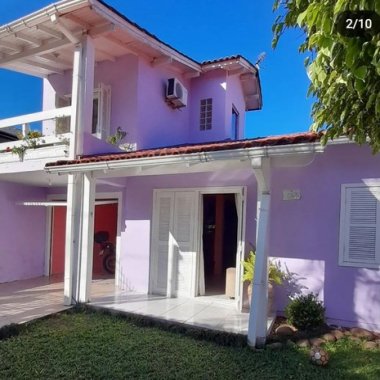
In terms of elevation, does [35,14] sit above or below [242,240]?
above

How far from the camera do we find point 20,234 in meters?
14.0

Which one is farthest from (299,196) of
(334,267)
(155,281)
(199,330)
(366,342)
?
(155,281)

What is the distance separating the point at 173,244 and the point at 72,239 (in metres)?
3.07

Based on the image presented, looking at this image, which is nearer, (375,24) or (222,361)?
(375,24)

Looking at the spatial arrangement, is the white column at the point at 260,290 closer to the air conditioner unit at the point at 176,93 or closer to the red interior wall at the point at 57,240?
the air conditioner unit at the point at 176,93

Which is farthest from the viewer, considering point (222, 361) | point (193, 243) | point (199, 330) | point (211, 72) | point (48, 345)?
point (211, 72)

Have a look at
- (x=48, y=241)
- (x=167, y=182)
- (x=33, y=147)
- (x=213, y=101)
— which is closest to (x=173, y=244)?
(x=167, y=182)

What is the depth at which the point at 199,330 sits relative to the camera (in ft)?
26.1

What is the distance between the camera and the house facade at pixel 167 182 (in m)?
8.09

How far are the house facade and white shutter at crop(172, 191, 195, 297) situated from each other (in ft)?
0.12

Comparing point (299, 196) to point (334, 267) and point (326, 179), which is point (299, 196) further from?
point (334, 267)

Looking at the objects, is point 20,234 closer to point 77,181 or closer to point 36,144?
point 36,144

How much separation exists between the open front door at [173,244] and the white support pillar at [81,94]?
9.70ft

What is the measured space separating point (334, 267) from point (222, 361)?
3602 millimetres
